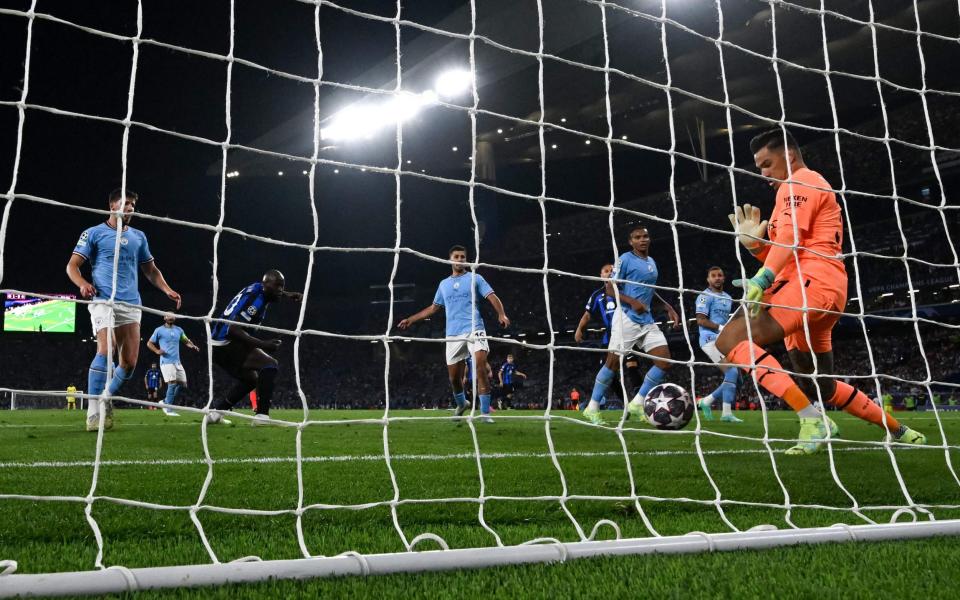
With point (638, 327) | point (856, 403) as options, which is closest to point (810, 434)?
point (856, 403)

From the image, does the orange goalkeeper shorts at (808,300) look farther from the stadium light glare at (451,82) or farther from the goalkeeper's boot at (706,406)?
the stadium light glare at (451,82)

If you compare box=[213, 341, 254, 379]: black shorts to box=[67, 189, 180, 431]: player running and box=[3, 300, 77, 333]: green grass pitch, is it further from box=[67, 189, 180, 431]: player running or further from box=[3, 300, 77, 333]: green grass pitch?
box=[3, 300, 77, 333]: green grass pitch

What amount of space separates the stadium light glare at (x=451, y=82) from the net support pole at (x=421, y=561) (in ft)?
60.8

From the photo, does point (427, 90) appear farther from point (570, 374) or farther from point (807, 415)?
point (807, 415)

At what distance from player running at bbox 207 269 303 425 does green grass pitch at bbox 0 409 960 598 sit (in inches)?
63.0

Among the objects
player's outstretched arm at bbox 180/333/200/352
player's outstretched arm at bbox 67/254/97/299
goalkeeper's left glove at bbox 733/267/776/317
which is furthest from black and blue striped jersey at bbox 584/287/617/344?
player's outstretched arm at bbox 180/333/200/352

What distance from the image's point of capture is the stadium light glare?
1991cm

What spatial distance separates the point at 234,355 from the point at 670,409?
4.25 metres

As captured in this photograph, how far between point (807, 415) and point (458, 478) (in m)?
2.44

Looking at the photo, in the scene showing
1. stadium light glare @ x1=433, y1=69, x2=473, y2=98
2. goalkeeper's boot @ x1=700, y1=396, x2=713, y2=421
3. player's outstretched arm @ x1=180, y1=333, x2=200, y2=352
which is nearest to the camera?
goalkeeper's boot @ x1=700, y1=396, x2=713, y2=421

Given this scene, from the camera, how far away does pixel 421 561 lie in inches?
73.9

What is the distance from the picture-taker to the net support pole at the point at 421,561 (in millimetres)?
1603

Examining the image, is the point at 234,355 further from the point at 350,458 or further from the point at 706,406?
the point at 706,406

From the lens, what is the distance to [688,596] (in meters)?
1.66
